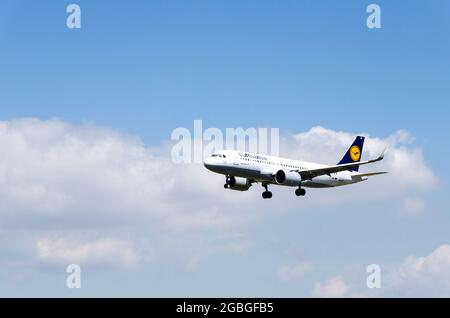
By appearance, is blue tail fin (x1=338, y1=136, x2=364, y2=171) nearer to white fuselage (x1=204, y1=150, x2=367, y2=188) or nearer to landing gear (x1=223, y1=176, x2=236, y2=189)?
white fuselage (x1=204, y1=150, x2=367, y2=188)

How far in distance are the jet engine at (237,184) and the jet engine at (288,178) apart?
567 cm

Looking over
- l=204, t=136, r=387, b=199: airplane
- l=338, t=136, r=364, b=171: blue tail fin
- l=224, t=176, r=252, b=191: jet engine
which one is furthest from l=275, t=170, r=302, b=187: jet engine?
l=338, t=136, r=364, b=171: blue tail fin

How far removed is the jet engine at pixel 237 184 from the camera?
13238 centimetres

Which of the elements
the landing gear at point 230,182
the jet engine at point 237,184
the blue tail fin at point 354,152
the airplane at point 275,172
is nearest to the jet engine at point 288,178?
the airplane at point 275,172

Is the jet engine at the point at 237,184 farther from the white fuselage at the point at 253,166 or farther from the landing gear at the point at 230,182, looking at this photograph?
the white fuselage at the point at 253,166

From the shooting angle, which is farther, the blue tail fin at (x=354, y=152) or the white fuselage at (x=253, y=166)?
the blue tail fin at (x=354, y=152)

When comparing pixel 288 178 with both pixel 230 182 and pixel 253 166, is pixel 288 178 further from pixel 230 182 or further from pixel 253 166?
pixel 230 182

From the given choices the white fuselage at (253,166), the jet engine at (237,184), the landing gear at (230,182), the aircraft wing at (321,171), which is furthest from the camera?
the jet engine at (237,184)

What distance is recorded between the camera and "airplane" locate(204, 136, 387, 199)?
125500 millimetres

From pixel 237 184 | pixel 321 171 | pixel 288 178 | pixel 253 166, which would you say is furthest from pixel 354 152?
pixel 253 166
